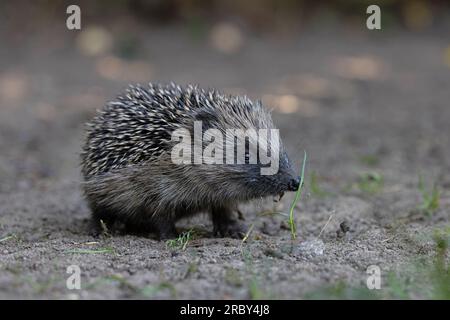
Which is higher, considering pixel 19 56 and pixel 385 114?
pixel 19 56

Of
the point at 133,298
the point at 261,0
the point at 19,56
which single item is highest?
the point at 261,0

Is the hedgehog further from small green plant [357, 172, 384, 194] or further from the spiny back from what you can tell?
small green plant [357, 172, 384, 194]

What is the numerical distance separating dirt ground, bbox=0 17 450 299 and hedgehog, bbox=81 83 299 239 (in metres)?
0.45

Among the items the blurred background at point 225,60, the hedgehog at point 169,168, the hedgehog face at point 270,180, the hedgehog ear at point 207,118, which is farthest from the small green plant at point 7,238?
the blurred background at point 225,60

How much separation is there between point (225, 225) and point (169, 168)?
1.27 metres

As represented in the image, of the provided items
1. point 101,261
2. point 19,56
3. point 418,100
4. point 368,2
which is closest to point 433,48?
point 368,2

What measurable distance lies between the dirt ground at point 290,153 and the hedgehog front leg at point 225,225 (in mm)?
213

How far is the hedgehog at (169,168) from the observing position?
333 inches

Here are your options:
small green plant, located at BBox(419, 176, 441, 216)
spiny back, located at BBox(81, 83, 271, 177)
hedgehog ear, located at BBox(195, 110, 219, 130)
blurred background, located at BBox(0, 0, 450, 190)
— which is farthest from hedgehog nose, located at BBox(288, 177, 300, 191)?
blurred background, located at BBox(0, 0, 450, 190)

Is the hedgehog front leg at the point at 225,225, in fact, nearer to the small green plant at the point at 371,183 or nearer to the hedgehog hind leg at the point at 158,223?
the hedgehog hind leg at the point at 158,223

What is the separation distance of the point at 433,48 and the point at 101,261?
54.6 feet

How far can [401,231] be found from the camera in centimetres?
883

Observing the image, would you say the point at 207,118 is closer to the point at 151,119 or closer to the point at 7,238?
the point at 151,119

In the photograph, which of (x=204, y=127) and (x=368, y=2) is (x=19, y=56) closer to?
(x=368, y=2)
